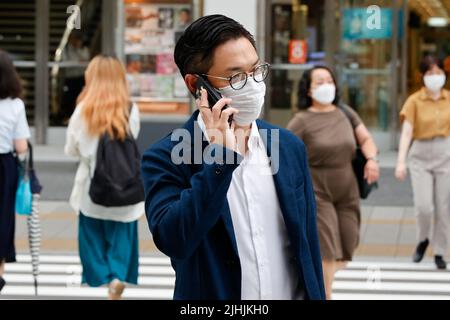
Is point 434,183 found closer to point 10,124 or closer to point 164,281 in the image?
point 164,281

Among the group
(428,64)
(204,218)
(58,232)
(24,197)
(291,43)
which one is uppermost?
(291,43)

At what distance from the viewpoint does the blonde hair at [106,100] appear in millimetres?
8594

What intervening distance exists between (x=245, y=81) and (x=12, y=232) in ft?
18.4

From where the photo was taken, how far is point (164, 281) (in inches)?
402

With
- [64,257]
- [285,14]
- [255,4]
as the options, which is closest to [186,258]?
[64,257]

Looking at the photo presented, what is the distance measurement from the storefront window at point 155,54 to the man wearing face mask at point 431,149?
814 cm

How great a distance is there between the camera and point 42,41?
20.0 metres

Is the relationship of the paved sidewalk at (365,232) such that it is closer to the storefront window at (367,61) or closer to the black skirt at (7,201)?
the black skirt at (7,201)

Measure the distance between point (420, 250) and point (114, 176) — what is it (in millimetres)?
3670
